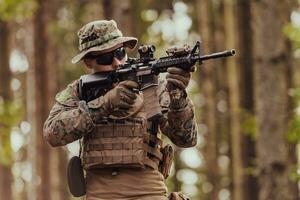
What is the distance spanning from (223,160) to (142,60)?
85.4ft

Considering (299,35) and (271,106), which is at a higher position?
(299,35)

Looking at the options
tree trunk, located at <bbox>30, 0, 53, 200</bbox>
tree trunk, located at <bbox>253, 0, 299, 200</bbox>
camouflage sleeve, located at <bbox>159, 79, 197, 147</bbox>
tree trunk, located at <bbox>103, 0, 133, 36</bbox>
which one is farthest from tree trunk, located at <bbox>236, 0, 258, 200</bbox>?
camouflage sleeve, located at <bbox>159, 79, 197, 147</bbox>

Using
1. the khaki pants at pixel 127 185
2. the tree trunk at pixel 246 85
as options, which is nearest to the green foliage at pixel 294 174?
the tree trunk at pixel 246 85

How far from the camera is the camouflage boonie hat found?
5.75 m

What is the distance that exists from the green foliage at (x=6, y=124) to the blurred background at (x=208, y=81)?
2cm

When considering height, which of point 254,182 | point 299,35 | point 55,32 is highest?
point 55,32

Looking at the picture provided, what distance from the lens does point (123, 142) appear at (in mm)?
5660

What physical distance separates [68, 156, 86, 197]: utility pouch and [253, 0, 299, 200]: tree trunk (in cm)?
575

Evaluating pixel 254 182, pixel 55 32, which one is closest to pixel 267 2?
pixel 254 182

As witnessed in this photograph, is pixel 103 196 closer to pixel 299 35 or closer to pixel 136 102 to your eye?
pixel 136 102

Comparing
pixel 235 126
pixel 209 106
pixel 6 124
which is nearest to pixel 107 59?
pixel 235 126

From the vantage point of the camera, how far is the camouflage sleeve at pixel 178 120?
5.62 metres

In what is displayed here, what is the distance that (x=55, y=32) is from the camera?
2002 cm

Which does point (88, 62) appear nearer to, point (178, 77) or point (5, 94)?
point (178, 77)
